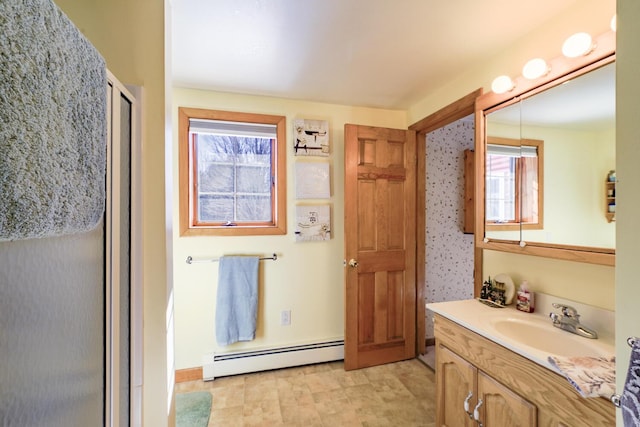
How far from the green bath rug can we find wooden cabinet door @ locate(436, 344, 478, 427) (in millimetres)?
1428

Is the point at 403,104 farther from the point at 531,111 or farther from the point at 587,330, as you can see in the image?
the point at 587,330

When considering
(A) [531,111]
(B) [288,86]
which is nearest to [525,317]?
(A) [531,111]

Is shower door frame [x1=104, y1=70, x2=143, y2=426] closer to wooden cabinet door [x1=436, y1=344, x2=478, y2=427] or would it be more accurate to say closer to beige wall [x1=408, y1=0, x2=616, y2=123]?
wooden cabinet door [x1=436, y1=344, x2=478, y2=427]

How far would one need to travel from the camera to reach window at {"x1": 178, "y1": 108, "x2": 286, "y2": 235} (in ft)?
6.72

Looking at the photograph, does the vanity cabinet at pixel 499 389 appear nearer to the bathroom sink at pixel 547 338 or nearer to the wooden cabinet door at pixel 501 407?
the wooden cabinet door at pixel 501 407

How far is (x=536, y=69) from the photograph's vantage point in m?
1.25

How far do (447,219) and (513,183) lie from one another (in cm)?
127

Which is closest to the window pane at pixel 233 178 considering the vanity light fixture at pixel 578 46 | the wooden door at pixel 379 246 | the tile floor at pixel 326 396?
the wooden door at pixel 379 246

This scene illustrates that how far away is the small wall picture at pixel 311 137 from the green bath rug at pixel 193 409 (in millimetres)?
1975

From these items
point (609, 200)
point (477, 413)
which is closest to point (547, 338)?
point (477, 413)

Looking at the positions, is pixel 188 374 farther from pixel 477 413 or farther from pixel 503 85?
pixel 503 85

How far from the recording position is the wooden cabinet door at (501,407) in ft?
3.17

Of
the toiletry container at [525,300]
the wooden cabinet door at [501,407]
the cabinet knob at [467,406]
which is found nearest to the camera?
the wooden cabinet door at [501,407]

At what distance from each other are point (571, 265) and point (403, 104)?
5.67ft
